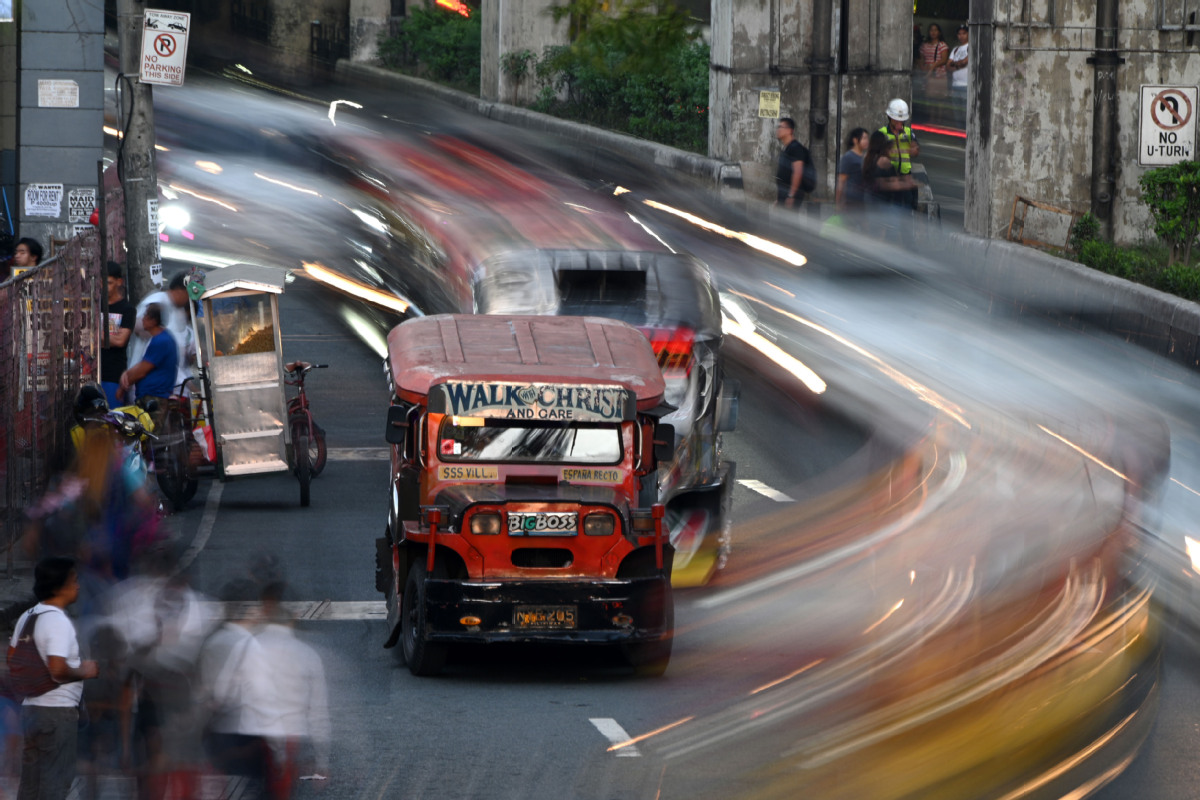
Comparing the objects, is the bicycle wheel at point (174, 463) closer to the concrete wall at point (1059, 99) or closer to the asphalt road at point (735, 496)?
the asphalt road at point (735, 496)

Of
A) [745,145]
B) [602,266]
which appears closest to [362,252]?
[745,145]

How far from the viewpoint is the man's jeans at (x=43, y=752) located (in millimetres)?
8359

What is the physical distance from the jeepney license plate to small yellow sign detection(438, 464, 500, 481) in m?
1.00

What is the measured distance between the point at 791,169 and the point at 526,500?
54.5ft

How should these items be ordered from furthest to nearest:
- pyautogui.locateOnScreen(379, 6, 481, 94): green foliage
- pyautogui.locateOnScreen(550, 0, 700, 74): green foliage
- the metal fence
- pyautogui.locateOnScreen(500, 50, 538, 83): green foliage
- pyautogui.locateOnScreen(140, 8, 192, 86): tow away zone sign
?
pyautogui.locateOnScreen(379, 6, 481, 94): green foliage, pyautogui.locateOnScreen(500, 50, 538, 83): green foliage, pyautogui.locateOnScreen(550, 0, 700, 74): green foliage, pyautogui.locateOnScreen(140, 8, 192, 86): tow away zone sign, the metal fence

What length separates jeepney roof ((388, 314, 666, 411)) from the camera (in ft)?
41.4

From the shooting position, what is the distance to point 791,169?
2786 centimetres

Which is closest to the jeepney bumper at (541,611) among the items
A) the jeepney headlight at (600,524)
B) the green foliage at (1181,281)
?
the jeepney headlight at (600,524)

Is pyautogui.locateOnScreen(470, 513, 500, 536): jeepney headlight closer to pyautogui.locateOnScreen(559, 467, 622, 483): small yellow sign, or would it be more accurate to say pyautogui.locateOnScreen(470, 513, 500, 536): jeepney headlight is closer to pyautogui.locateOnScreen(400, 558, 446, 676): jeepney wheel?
pyautogui.locateOnScreen(400, 558, 446, 676): jeepney wheel

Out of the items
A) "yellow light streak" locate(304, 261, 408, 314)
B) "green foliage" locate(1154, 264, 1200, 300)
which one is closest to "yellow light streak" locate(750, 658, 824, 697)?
"green foliage" locate(1154, 264, 1200, 300)

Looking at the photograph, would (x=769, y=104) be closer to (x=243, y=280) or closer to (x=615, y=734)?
(x=243, y=280)

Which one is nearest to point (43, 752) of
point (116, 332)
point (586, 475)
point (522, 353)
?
point (586, 475)

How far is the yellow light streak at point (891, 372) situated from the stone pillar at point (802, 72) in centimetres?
990

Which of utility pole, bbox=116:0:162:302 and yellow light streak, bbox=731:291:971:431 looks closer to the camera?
yellow light streak, bbox=731:291:971:431
